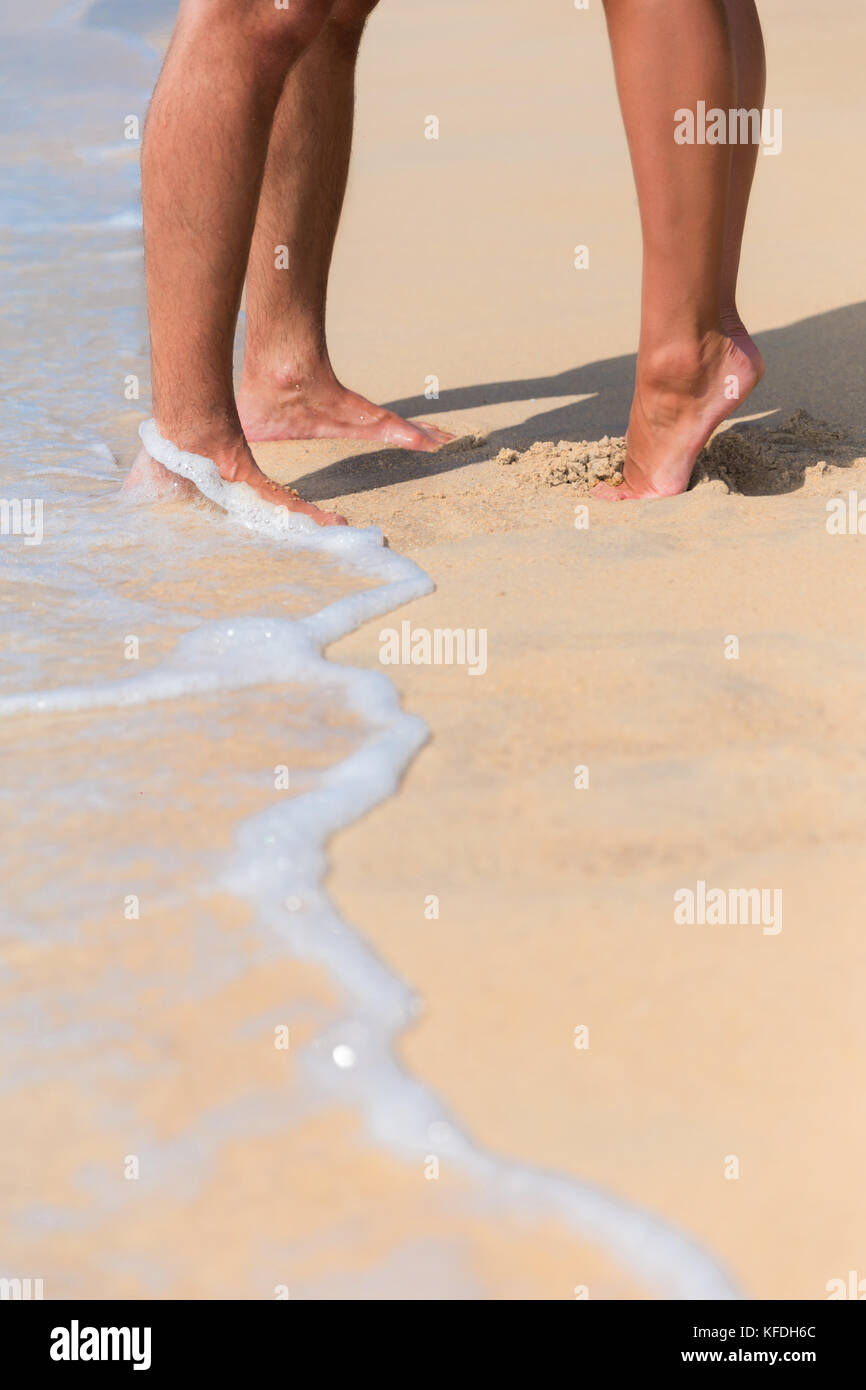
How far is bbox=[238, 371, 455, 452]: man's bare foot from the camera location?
260 centimetres

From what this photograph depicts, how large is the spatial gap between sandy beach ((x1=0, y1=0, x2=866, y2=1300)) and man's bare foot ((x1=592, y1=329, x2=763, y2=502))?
0.18ft

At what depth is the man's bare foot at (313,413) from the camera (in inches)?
102

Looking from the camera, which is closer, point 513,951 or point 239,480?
point 513,951

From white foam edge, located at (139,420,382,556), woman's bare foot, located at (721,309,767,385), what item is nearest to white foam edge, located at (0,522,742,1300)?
white foam edge, located at (139,420,382,556)

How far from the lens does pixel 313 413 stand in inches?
103

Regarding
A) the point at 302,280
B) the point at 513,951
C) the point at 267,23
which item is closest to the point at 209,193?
the point at 267,23

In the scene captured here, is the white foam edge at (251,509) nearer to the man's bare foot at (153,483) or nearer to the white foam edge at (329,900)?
the man's bare foot at (153,483)

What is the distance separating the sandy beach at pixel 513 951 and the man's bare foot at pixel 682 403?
0.06m

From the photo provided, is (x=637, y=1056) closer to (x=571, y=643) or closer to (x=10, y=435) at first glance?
(x=571, y=643)

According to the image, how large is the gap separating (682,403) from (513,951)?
1224 millimetres

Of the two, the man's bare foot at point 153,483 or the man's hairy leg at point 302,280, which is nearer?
the man's bare foot at point 153,483

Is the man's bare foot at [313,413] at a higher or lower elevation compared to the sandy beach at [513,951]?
higher

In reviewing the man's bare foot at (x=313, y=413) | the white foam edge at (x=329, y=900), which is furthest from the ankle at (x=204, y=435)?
the man's bare foot at (x=313, y=413)

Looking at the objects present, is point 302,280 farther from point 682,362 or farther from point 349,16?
point 682,362
